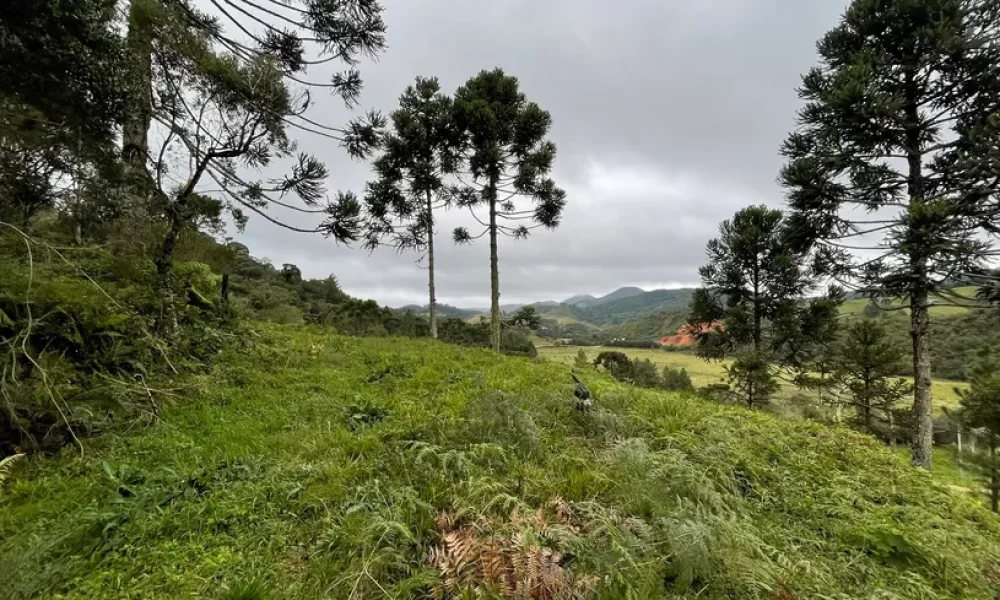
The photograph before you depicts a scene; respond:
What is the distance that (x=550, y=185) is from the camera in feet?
45.1

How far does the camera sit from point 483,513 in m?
2.36

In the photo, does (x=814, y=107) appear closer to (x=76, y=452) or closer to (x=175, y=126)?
(x=175, y=126)

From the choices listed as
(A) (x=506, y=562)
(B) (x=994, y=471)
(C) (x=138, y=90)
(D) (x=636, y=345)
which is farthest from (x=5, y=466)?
(D) (x=636, y=345)

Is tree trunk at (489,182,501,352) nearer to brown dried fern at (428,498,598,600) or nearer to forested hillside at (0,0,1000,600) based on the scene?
forested hillside at (0,0,1000,600)

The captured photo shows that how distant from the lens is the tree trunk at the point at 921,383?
8.86 meters

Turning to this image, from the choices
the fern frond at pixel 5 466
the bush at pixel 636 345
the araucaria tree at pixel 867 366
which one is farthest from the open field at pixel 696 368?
the fern frond at pixel 5 466

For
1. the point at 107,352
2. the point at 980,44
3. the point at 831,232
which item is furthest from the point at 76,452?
the point at 980,44

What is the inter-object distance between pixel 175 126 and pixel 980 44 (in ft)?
54.9

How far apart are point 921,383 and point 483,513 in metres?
12.8

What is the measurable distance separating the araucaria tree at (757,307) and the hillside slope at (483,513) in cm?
1059

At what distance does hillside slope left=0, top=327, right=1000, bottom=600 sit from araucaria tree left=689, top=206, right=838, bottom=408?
10589 millimetres

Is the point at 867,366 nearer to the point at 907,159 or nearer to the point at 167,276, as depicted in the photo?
the point at 907,159

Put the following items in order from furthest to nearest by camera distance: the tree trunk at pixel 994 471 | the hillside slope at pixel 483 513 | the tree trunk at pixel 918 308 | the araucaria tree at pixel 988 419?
the tree trunk at pixel 918 308 → the araucaria tree at pixel 988 419 → the tree trunk at pixel 994 471 → the hillside slope at pixel 483 513

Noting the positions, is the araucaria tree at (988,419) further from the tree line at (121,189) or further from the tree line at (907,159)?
the tree line at (121,189)
